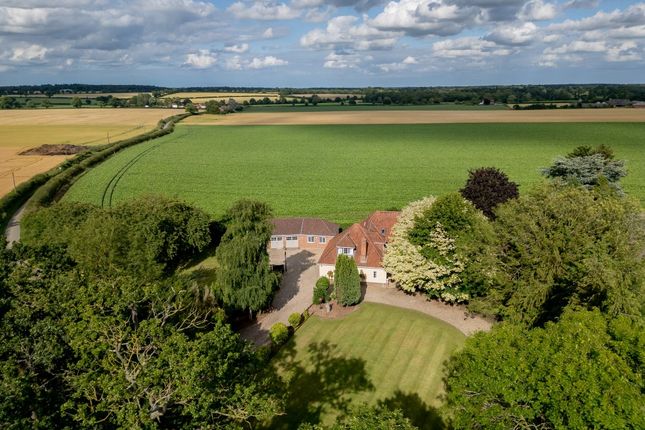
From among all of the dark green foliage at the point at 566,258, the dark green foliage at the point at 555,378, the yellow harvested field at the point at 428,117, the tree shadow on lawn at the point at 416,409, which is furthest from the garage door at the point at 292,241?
the yellow harvested field at the point at 428,117

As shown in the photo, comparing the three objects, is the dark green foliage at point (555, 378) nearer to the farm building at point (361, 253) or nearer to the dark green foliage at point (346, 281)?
the dark green foliage at point (346, 281)

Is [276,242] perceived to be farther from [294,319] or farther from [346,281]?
[294,319]

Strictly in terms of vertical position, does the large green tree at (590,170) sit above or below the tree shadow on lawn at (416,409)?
above

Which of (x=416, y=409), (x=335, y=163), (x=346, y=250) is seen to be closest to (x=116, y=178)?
(x=335, y=163)

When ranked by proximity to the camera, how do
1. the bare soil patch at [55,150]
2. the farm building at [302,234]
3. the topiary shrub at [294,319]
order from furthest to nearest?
the bare soil patch at [55,150] < the farm building at [302,234] < the topiary shrub at [294,319]

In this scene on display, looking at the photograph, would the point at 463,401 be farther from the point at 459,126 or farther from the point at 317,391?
the point at 459,126

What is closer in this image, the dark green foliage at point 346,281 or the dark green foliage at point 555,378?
the dark green foliage at point 555,378
